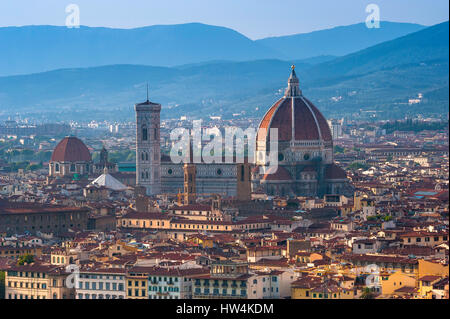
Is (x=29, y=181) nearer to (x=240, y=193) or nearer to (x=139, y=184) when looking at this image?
(x=139, y=184)

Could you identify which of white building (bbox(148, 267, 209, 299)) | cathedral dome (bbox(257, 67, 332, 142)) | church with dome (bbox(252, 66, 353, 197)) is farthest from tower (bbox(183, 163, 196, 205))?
white building (bbox(148, 267, 209, 299))

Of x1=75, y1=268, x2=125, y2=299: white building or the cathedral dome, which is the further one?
the cathedral dome

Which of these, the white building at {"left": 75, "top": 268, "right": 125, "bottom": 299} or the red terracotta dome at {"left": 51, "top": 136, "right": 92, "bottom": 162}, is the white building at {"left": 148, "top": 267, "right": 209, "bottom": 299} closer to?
the white building at {"left": 75, "top": 268, "right": 125, "bottom": 299}

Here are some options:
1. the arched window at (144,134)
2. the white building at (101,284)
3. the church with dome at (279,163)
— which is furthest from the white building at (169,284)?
the arched window at (144,134)

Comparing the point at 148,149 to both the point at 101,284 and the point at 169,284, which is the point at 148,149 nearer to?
the point at 101,284

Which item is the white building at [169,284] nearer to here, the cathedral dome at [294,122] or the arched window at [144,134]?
the cathedral dome at [294,122]

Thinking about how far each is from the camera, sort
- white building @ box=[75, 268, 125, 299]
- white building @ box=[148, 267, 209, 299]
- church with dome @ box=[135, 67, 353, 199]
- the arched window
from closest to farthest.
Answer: white building @ box=[148, 267, 209, 299], white building @ box=[75, 268, 125, 299], church with dome @ box=[135, 67, 353, 199], the arched window

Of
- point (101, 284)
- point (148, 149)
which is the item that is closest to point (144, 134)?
point (148, 149)

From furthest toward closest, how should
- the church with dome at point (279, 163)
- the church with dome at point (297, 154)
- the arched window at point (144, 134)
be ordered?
the arched window at point (144, 134)
the church with dome at point (279, 163)
the church with dome at point (297, 154)
